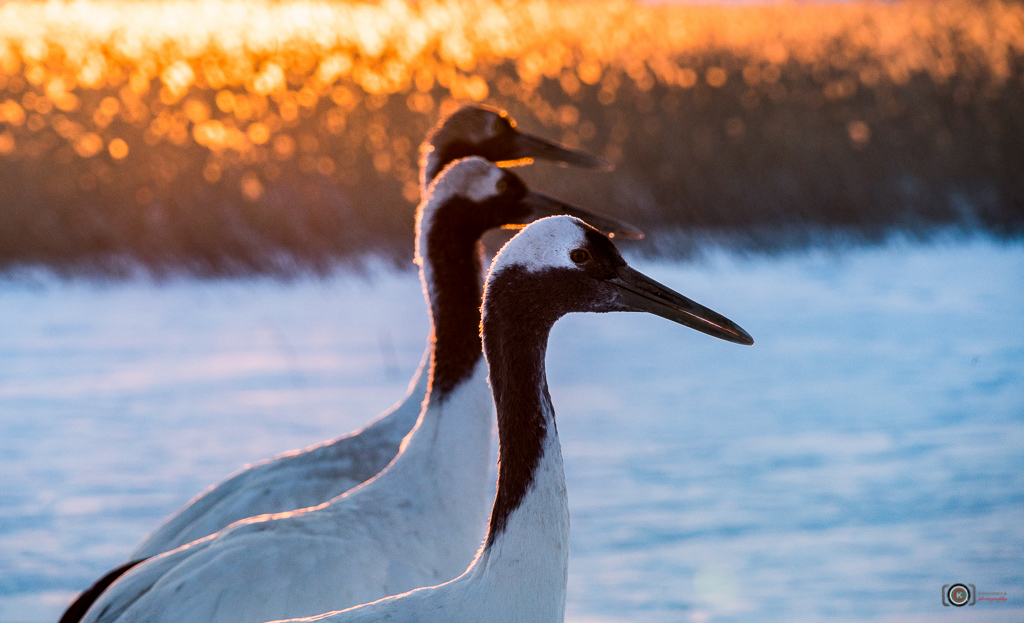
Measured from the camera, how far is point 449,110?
12094 mm

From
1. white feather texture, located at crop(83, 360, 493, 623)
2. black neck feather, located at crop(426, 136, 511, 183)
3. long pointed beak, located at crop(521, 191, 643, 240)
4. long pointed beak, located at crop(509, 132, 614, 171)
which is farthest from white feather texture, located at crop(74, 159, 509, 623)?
long pointed beak, located at crop(509, 132, 614, 171)

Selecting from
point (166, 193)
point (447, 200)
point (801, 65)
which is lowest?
point (447, 200)

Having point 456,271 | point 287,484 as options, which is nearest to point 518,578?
point 287,484

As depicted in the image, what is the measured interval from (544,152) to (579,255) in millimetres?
2710

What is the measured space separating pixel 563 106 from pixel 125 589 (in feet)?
31.9

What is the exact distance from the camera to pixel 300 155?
12.0 meters

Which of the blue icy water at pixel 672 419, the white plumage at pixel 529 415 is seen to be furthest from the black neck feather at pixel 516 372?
the blue icy water at pixel 672 419

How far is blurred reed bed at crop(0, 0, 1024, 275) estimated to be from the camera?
37.3ft

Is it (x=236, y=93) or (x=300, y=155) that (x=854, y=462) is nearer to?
(x=300, y=155)

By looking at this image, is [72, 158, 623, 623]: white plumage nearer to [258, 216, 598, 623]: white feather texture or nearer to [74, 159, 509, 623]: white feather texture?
[74, 159, 509, 623]: white feather texture

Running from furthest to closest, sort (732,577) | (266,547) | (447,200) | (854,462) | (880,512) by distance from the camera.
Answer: (854,462), (880,512), (732,577), (447,200), (266,547)

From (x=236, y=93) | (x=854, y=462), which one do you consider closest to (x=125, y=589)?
(x=854, y=462)

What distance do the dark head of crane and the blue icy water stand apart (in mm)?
1747

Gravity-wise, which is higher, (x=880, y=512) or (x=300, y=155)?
(x=300, y=155)
